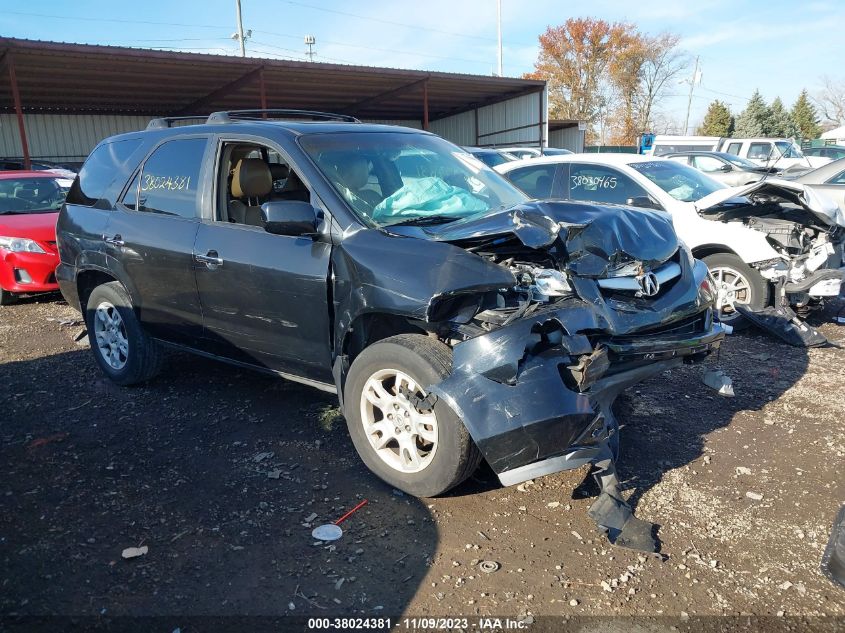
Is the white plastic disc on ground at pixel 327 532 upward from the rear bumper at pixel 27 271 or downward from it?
downward

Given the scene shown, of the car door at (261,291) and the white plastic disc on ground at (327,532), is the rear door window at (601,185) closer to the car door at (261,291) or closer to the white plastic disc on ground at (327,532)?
the car door at (261,291)

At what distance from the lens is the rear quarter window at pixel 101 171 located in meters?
5.01

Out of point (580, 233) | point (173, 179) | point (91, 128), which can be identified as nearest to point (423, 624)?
point (580, 233)

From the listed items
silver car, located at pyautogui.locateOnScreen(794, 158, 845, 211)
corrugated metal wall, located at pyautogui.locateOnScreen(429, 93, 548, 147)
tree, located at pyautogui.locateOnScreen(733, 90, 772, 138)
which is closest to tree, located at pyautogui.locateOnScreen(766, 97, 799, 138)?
tree, located at pyautogui.locateOnScreen(733, 90, 772, 138)

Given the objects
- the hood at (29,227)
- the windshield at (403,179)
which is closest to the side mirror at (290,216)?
the windshield at (403,179)

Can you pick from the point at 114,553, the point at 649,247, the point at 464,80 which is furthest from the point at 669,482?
the point at 464,80

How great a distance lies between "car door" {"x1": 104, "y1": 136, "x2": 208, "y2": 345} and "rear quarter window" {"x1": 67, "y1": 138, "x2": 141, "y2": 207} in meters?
0.29

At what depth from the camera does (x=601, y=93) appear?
55.2 metres

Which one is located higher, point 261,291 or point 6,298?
point 261,291

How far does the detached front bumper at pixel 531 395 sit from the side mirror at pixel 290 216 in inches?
46.4

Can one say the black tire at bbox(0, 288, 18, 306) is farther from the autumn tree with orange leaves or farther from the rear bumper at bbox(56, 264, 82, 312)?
the autumn tree with orange leaves

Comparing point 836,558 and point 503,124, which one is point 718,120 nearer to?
point 503,124

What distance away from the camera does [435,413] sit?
124 inches

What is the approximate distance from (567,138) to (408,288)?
112 ft
